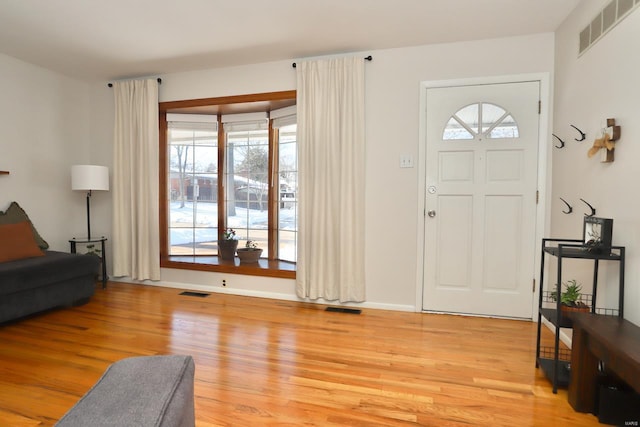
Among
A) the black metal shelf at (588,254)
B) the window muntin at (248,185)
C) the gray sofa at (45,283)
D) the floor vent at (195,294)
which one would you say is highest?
the window muntin at (248,185)

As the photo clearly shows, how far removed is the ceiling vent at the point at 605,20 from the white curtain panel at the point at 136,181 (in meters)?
4.04

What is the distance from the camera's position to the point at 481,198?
3264 mm

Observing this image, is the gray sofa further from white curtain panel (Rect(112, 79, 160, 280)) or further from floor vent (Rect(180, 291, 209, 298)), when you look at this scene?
floor vent (Rect(180, 291, 209, 298))

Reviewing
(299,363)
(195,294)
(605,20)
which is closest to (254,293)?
(195,294)

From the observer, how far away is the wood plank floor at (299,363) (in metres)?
1.86

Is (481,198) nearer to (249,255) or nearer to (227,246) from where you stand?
(249,255)

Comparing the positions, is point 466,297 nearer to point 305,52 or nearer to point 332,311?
point 332,311

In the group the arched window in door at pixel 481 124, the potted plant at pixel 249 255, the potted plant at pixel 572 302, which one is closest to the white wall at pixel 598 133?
the potted plant at pixel 572 302

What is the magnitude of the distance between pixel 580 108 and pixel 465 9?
43.1 inches

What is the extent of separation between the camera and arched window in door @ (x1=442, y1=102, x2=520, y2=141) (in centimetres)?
319

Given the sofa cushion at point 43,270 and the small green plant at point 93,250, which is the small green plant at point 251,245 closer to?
the sofa cushion at point 43,270

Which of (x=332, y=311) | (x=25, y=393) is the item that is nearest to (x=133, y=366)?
(x=25, y=393)

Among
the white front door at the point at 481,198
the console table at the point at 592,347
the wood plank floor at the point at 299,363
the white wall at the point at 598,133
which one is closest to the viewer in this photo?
the console table at the point at 592,347

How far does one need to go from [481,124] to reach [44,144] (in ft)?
15.2
